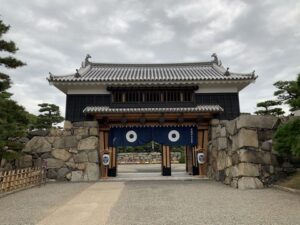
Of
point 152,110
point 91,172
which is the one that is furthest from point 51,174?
point 152,110

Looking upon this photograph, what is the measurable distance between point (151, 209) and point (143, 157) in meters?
27.9

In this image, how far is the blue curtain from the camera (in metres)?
14.1

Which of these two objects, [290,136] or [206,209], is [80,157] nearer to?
[206,209]

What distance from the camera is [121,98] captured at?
46.5 ft

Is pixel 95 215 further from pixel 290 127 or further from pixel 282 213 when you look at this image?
pixel 290 127

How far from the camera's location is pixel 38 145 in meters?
13.3

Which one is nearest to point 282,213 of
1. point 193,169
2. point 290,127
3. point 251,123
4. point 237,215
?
point 237,215

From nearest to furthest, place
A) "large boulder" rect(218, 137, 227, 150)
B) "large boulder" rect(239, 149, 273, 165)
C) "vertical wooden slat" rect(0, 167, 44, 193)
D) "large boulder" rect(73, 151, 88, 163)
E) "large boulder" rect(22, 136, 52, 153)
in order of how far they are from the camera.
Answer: "vertical wooden slat" rect(0, 167, 44, 193)
"large boulder" rect(239, 149, 273, 165)
"large boulder" rect(218, 137, 227, 150)
"large boulder" rect(73, 151, 88, 163)
"large boulder" rect(22, 136, 52, 153)

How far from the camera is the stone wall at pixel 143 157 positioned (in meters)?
32.9

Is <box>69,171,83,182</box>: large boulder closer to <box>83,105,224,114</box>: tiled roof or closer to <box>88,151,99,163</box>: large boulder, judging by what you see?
<box>88,151,99,163</box>: large boulder

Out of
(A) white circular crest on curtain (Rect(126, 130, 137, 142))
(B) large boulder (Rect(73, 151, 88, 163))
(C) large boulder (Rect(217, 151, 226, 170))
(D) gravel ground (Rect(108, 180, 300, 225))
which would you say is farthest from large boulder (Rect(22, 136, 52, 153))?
(C) large boulder (Rect(217, 151, 226, 170))

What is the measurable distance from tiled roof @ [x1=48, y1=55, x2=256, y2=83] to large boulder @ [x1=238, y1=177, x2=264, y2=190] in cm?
598

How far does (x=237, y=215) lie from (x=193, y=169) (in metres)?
9.48

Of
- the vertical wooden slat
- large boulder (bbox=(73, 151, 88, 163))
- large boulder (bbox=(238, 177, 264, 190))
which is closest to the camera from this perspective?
the vertical wooden slat
